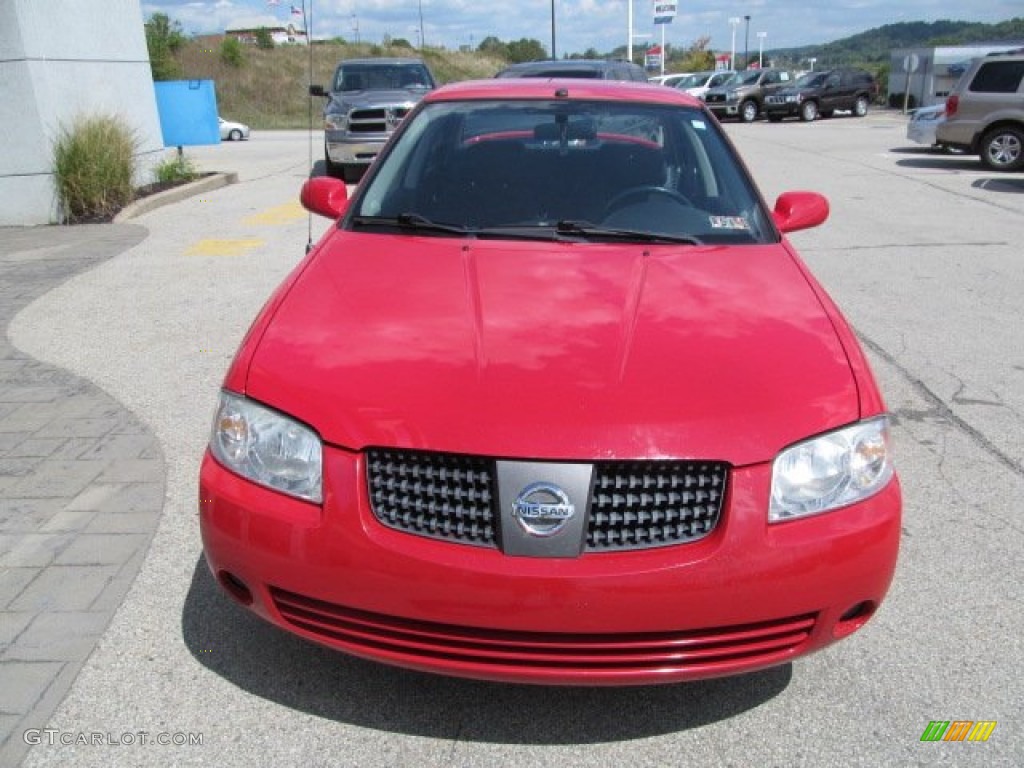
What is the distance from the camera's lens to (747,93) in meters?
33.5

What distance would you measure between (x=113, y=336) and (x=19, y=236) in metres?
4.86

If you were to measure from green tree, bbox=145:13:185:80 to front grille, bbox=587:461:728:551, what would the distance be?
127 feet

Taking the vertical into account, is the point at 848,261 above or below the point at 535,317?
below

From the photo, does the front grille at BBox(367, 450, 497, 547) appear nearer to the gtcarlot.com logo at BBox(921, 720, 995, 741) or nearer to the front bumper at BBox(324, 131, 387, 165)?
the gtcarlot.com logo at BBox(921, 720, 995, 741)

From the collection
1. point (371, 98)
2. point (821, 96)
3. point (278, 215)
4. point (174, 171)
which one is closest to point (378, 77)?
point (371, 98)

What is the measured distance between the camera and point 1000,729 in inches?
103

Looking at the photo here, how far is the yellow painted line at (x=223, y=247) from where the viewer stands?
9.35 metres

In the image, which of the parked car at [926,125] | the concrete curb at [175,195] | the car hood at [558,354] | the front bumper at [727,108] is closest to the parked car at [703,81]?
the front bumper at [727,108]

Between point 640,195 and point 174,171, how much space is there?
11.9 metres

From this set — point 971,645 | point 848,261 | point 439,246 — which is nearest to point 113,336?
point 439,246

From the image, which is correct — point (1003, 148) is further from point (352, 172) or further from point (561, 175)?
point (561, 175)

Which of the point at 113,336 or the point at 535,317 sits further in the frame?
the point at 113,336

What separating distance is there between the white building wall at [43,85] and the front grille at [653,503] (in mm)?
10455

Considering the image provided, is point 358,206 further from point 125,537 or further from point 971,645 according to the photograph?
point 971,645
